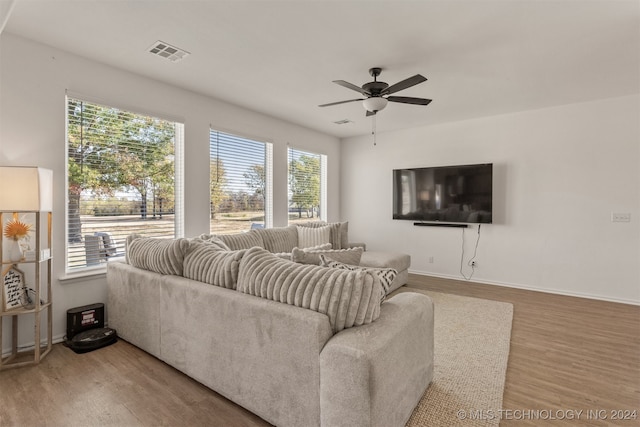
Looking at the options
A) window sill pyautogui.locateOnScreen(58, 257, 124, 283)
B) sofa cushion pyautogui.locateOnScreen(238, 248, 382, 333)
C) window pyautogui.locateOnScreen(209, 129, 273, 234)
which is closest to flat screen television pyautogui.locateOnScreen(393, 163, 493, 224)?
window pyautogui.locateOnScreen(209, 129, 273, 234)

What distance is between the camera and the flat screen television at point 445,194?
4914mm

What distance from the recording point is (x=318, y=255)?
2.19 m

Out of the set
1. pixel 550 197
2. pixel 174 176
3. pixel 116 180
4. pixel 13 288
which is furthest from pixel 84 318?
pixel 550 197

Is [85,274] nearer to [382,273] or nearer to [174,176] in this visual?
[174,176]

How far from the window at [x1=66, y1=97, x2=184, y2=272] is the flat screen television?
373 centimetres

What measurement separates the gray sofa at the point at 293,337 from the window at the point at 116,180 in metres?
1.31

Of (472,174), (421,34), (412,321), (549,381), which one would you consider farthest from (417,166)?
(412,321)

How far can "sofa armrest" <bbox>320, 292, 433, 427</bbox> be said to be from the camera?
1358mm

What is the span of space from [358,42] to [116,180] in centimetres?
277

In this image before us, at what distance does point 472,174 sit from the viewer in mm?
5000

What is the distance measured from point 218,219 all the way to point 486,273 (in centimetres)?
418

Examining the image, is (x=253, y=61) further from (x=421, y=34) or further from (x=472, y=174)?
(x=472, y=174)

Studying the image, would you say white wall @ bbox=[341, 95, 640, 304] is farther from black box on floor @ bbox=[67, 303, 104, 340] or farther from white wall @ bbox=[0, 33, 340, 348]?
black box on floor @ bbox=[67, 303, 104, 340]

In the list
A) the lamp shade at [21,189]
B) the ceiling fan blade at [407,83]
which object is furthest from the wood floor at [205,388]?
the ceiling fan blade at [407,83]
